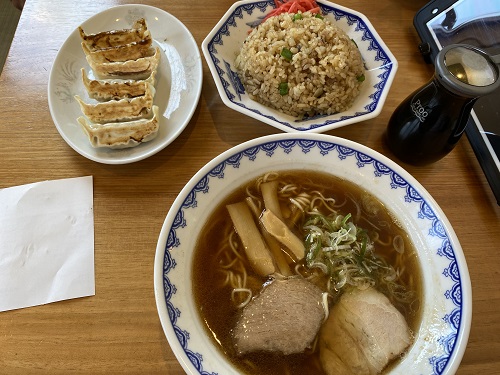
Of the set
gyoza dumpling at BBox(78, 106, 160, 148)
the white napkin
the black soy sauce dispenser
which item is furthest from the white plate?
the black soy sauce dispenser

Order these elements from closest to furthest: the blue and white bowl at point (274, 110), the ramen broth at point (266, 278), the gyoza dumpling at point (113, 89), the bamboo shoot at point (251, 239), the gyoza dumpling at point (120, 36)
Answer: the ramen broth at point (266, 278)
the bamboo shoot at point (251, 239)
the blue and white bowl at point (274, 110)
the gyoza dumpling at point (113, 89)
the gyoza dumpling at point (120, 36)

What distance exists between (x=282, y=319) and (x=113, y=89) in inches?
40.6

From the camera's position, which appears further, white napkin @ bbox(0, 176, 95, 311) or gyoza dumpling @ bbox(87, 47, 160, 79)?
gyoza dumpling @ bbox(87, 47, 160, 79)

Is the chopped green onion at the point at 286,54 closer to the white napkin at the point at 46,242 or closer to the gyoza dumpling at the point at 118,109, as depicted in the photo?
the gyoza dumpling at the point at 118,109

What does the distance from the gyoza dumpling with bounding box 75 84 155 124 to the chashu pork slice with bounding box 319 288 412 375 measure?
0.94m

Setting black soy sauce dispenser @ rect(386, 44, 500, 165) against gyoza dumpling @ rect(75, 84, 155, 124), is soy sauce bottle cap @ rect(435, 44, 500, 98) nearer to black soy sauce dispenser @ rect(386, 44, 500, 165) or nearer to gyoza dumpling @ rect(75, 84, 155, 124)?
black soy sauce dispenser @ rect(386, 44, 500, 165)

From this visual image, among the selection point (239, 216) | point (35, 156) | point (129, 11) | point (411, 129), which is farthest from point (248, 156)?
point (129, 11)

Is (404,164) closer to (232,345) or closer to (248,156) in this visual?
(248,156)

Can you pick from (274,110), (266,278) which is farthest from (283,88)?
(266,278)

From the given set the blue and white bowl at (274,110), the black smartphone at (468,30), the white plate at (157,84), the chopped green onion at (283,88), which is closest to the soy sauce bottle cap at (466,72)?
the blue and white bowl at (274,110)

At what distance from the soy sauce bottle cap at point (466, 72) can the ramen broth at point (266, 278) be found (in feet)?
1.26

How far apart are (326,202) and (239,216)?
0.28m

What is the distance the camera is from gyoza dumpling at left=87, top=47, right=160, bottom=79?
1.52 metres

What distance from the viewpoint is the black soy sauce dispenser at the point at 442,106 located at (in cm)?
106
